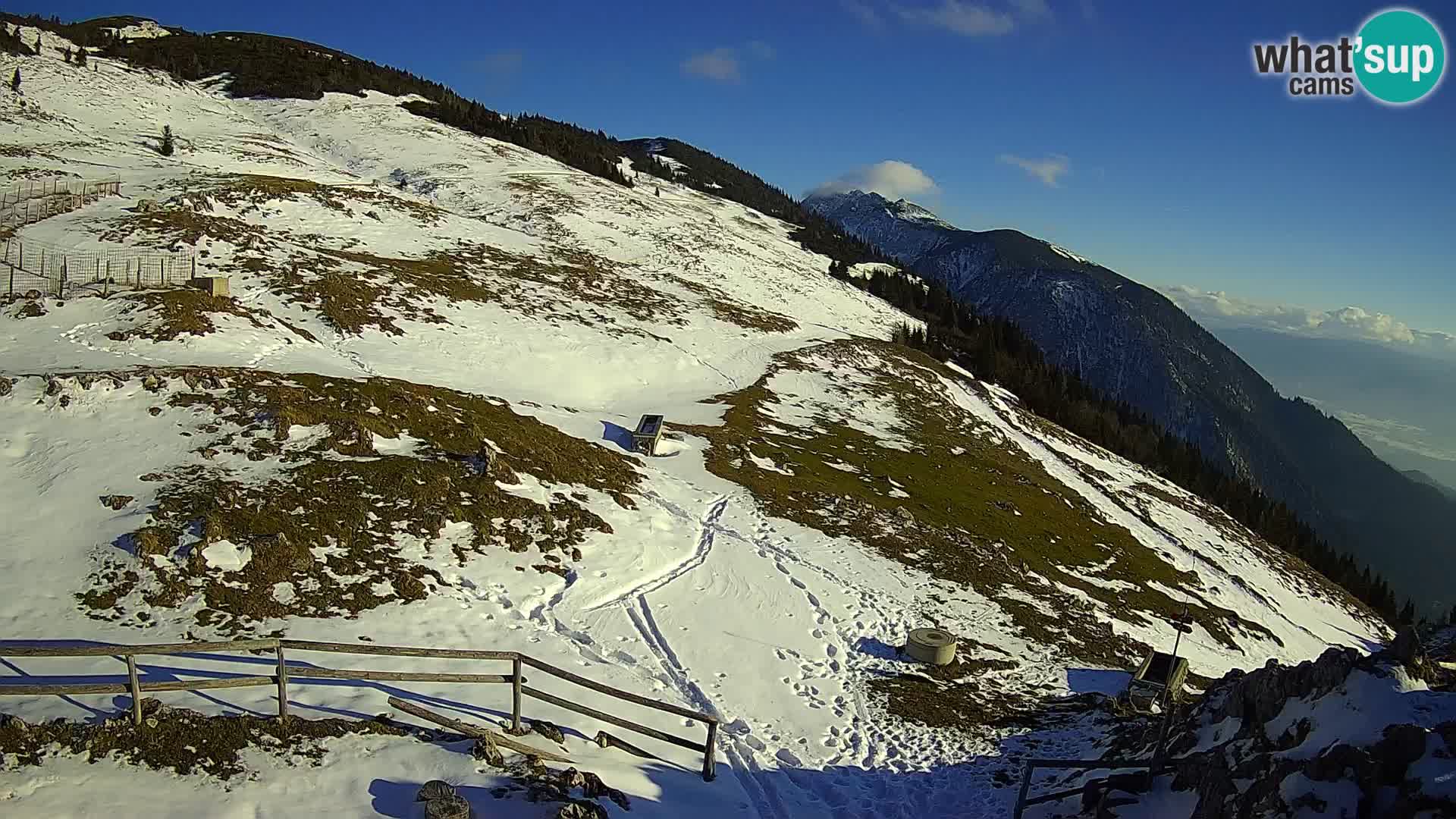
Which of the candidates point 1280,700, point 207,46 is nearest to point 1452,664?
point 1280,700

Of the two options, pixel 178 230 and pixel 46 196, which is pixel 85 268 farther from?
pixel 46 196

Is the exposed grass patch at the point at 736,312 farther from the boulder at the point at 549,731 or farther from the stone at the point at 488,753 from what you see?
the stone at the point at 488,753

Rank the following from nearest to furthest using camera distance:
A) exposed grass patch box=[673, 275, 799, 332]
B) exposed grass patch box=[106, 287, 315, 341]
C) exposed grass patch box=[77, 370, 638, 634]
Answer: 1. exposed grass patch box=[77, 370, 638, 634]
2. exposed grass patch box=[106, 287, 315, 341]
3. exposed grass patch box=[673, 275, 799, 332]

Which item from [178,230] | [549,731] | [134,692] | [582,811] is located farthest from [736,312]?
[134,692]

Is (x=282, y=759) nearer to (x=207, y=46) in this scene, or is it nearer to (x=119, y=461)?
(x=119, y=461)

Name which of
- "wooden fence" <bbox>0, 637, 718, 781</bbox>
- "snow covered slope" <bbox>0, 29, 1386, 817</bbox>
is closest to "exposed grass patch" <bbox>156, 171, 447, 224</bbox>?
"snow covered slope" <bbox>0, 29, 1386, 817</bbox>

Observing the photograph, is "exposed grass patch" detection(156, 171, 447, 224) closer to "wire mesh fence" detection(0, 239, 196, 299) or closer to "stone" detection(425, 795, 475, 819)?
"wire mesh fence" detection(0, 239, 196, 299)
